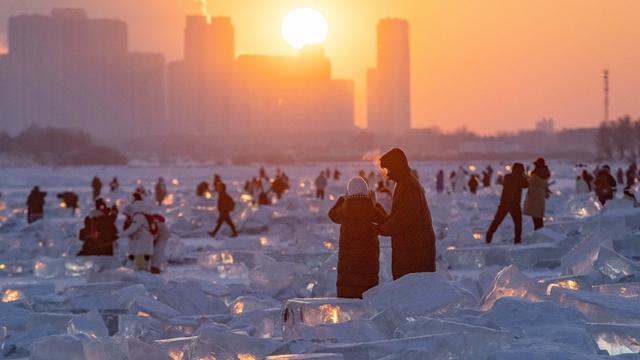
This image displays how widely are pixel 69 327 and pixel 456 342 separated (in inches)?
128

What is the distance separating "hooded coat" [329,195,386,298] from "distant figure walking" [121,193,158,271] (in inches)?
194

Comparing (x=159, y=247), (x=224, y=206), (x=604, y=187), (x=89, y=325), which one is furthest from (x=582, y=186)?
(x=89, y=325)

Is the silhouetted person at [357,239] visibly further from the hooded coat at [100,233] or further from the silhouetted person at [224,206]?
the silhouetted person at [224,206]

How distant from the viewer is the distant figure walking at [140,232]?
1212cm

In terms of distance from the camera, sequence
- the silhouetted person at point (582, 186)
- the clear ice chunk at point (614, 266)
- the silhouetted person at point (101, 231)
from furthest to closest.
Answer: the silhouetted person at point (582, 186) < the silhouetted person at point (101, 231) < the clear ice chunk at point (614, 266)

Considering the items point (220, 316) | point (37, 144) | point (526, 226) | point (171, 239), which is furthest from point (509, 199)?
point (37, 144)

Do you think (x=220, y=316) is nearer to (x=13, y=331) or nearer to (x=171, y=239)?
(x=13, y=331)

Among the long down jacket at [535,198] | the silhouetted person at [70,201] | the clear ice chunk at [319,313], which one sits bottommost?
the silhouetted person at [70,201]

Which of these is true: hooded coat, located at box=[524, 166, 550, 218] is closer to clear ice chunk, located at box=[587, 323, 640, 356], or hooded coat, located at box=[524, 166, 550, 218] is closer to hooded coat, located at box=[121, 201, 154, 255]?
hooded coat, located at box=[121, 201, 154, 255]

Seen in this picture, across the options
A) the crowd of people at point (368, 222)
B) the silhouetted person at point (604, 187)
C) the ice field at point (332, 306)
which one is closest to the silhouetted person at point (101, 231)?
the crowd of people at point (368, 222)

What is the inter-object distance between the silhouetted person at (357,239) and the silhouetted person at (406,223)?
0.16 meters

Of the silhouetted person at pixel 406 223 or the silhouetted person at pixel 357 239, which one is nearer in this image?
the silhouetted person at pixel 406 223

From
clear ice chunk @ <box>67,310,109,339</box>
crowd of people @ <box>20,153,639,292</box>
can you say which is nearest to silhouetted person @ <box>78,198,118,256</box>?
crowd of people @ <box>20,153,639,292</box>

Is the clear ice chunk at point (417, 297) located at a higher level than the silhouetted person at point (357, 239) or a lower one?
lower
